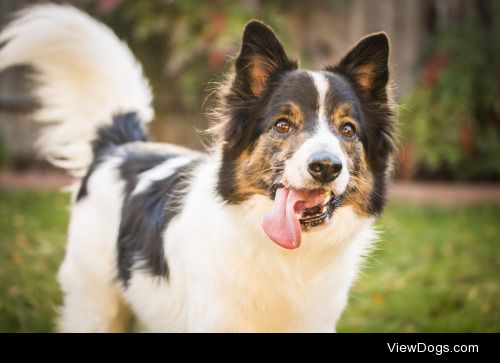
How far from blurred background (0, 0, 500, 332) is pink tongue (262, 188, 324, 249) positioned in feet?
11.5

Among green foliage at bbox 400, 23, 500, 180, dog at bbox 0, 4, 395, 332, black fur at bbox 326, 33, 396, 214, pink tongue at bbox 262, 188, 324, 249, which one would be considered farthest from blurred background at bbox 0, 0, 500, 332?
pink tongue at bbox 262, 188, 324, 249

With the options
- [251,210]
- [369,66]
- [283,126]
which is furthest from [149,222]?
[369,66]

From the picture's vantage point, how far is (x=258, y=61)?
12.1 ft

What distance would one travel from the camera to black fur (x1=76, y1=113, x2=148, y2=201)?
471 centimetres

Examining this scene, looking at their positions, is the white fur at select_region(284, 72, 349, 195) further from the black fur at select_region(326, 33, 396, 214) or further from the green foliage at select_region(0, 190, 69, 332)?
the green foliage at select_region(0, 190, 69, 332)

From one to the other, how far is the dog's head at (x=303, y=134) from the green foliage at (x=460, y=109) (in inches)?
250

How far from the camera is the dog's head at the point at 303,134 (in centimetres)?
321

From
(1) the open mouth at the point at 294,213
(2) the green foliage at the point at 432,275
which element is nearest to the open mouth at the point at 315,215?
(1) the open mouth at the point at 294,213
